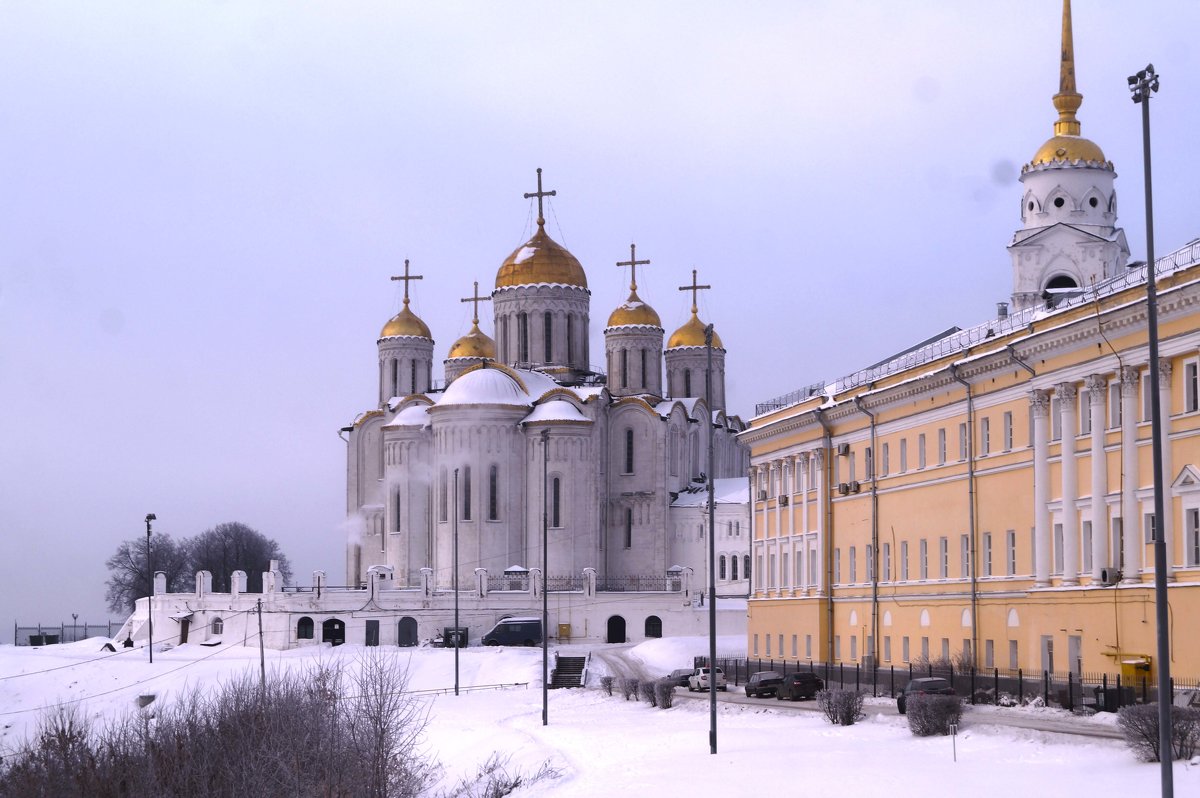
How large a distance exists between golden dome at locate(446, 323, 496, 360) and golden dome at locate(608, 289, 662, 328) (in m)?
7.19

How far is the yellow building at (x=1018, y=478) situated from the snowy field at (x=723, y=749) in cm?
537

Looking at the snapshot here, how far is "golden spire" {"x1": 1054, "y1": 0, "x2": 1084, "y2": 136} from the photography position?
58.3 metres

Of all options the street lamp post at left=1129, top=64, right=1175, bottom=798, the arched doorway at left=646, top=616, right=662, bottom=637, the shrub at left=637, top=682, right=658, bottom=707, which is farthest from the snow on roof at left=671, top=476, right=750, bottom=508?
the street lamp post at left=1129, top=64, right=1175, bottom=798

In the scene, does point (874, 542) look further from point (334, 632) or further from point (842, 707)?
point (334, 632)

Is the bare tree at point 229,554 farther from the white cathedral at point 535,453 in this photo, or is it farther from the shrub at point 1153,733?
the shrub at point 1153,733

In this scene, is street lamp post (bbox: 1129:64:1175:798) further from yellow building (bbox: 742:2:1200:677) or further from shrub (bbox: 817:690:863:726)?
shrub (bbox: 817:690:863:726)

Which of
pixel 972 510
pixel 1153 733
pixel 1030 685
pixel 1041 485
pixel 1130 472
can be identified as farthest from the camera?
pixel 972 510

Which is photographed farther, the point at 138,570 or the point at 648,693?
the point at 138,570

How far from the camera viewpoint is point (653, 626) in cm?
8362

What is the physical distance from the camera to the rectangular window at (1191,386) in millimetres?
35656

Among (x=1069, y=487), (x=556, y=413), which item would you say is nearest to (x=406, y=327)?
(x=556, y=413)

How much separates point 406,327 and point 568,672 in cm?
3910

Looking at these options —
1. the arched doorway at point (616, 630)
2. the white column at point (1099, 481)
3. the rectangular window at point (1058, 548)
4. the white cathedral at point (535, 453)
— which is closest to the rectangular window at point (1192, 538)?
the white column at point (1099, 481)

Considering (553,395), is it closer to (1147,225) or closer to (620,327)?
(620,327)
